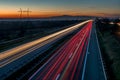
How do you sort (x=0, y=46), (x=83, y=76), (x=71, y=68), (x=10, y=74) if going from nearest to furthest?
(x=83, y=76), (x=10, y=74), (x=71, y=68), (x=0, y=46)

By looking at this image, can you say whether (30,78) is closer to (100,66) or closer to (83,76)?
(83,76)

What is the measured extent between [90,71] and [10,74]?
23.4 feet

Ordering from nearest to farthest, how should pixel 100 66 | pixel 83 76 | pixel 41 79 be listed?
pixel 41 79, pixel 83 76, pixel 100 66

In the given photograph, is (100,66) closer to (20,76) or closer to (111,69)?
(111,69)

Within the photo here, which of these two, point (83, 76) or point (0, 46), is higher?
point (83, 76)

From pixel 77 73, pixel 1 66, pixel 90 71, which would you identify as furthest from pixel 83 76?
pixel 1 66

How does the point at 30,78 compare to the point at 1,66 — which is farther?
the point at 1,66

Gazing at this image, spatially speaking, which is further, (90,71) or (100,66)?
(100,66)

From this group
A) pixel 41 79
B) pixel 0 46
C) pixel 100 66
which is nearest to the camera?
pixel 41 79

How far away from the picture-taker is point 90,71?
84.9 ft

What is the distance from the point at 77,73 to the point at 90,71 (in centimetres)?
205

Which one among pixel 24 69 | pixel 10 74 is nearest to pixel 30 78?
pixel 10 74

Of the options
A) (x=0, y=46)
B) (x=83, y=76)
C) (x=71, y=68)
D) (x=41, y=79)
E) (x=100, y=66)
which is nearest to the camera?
(x=41, y=79)

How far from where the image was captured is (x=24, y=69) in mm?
27516
